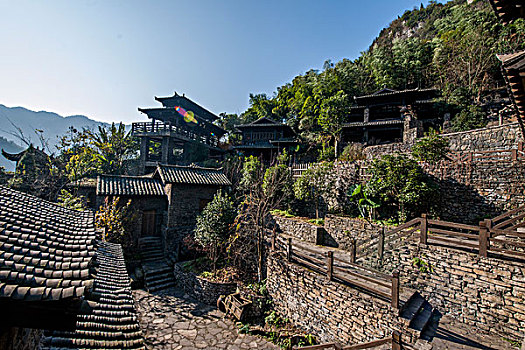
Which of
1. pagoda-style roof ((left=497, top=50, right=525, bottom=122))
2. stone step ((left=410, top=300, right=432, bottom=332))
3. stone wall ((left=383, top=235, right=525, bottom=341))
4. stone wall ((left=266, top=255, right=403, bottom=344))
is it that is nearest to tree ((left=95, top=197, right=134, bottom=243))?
stone wall ((left=266, top=255, right=403, bottom=344))

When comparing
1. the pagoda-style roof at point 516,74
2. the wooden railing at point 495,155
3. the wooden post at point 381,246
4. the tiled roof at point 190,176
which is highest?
the pagoda-style roof at point 516,74

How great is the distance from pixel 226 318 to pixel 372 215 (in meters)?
8.81

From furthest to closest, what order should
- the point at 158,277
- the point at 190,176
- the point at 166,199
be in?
the point at 190,176 → the point at 166,199 → the point at 158,277

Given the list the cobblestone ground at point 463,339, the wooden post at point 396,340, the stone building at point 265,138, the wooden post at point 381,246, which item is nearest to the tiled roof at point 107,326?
the wooden post at point 396,340

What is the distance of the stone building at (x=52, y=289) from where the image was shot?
79.4 inches

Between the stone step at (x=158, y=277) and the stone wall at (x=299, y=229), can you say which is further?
the stone wall at (x=299, y=229)

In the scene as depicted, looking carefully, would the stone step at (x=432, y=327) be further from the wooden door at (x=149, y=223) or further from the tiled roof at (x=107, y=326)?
the wooden door at (x=149, y=223)

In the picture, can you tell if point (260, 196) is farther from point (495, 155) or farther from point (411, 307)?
point (495, 155)

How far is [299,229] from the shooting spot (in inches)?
539

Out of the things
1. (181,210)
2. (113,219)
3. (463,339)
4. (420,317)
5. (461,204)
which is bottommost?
(463,339)

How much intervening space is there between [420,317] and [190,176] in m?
14.9

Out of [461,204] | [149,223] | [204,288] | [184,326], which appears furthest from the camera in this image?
[149,223]

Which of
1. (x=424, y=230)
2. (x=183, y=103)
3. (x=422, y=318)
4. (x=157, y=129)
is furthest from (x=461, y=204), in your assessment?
(x=183, y=103)

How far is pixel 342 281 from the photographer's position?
798 centimetres
